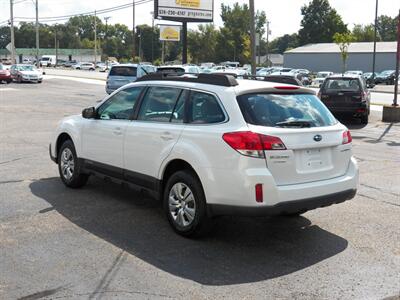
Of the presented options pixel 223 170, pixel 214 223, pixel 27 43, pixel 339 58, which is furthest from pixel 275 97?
pixel 27 43

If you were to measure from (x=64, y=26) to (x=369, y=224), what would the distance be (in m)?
186

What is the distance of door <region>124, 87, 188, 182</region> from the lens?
5.84 meters

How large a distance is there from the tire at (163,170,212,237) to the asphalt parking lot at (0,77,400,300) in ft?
0.45

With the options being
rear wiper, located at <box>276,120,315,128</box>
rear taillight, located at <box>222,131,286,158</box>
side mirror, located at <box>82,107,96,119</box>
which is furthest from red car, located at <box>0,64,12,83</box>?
rear taillight, located at <box>222,131,286,158</box>

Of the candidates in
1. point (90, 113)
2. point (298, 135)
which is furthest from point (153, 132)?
point (298, 135)

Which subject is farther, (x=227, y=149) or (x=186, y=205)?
(x=186, y=205)

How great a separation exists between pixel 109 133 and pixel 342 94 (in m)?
12.6

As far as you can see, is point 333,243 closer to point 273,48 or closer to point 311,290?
point 311,290

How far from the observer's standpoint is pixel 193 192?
17.9ft

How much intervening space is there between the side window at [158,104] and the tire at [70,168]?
1.61 meters

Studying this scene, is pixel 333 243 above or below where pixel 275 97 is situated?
below

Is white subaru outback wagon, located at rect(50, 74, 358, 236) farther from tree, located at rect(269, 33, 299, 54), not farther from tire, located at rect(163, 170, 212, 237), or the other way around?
→ tree, located at rect(269, 33, 299, 54)

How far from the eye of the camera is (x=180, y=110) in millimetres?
5879

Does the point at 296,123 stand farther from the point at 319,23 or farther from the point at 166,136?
the point at 319,23
